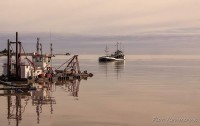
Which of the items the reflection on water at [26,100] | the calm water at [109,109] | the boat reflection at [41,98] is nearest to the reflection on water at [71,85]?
the reflection on water at [26,100]

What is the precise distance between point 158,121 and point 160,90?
29760 mm

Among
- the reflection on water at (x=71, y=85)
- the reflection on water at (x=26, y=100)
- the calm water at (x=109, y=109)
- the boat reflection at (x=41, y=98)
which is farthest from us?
the reflection on water at (x=71, y=85)

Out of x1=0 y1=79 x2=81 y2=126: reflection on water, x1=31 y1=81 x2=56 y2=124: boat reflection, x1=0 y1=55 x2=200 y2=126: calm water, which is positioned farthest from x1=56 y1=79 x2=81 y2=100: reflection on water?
x1=31 y1=81 x2=56 y2=124: boat reflection

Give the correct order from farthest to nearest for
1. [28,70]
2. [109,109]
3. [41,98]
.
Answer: [28,70] < [41,98] < [109,109]

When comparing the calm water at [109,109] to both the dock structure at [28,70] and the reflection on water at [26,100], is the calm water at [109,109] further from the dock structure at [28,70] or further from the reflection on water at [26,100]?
the dock structure at [28,70]

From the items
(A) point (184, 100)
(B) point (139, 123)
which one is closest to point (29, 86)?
(A) point (184, 100)

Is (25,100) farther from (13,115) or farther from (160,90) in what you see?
(160,90)

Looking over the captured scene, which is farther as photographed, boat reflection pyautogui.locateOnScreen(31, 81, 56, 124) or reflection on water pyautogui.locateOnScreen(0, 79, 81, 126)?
boat reflection pyautogui.locateOnScreen(31, 81, 56, 124)

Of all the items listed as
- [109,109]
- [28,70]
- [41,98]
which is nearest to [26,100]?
[41,98]

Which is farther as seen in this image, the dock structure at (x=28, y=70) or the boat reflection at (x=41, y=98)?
the dock structure at (x=28, y=70)

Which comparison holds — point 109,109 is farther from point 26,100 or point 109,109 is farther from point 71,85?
point 71,85

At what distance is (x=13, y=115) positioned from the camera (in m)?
46.4

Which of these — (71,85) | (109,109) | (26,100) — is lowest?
(109,109)

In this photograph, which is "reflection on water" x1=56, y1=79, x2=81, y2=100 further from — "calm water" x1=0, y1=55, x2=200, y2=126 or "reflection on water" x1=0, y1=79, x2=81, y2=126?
"calm water" x1=0, y1=55, x2=200, y2=126
